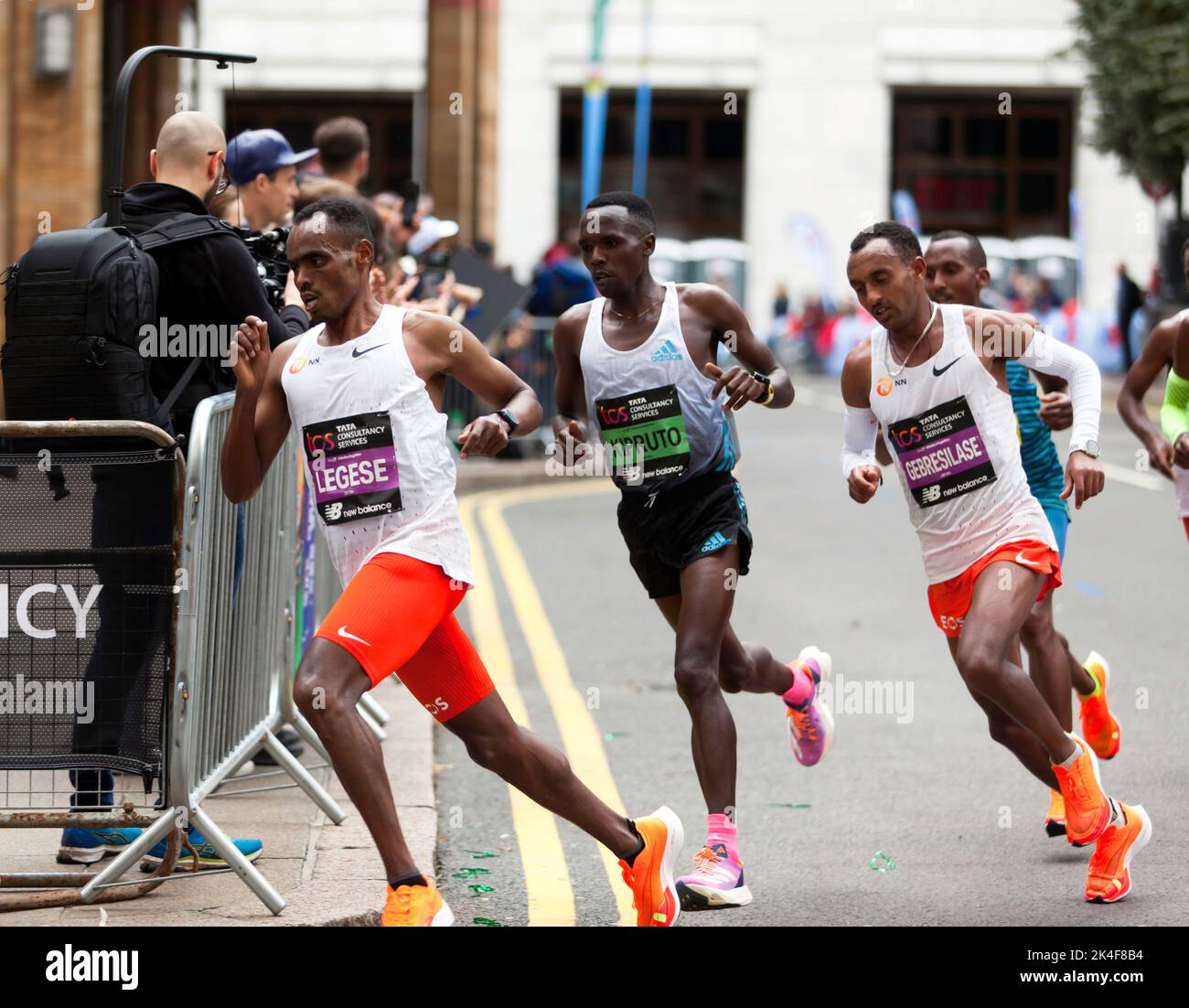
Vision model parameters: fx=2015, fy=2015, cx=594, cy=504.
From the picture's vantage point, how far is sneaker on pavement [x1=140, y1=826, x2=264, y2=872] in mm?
5707

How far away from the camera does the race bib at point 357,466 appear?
5.05 meters

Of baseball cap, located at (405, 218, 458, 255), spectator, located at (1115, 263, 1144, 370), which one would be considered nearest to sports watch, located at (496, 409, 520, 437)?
baseball cap, located at (405, 218, 458, 255)

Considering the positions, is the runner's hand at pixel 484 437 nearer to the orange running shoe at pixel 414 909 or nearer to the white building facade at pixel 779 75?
the orange running shoe at pixel 414 909

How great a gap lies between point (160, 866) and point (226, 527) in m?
0.95

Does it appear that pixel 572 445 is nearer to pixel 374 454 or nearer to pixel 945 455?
pixel 374 454

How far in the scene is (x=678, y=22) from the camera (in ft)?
177

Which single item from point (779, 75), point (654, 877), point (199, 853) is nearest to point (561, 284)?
point (199, 853)

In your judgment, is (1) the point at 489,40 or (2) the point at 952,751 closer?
(2) the point at 952,751

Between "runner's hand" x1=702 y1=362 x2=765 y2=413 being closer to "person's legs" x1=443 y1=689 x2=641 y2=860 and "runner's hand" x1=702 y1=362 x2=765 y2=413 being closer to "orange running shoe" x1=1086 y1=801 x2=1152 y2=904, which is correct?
"person's legs" x1=443 y1=689 x2=641 y2=860

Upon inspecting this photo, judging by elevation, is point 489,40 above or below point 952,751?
above

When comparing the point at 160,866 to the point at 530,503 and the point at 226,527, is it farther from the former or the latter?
the point at 530,503

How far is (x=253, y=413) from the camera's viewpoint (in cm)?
518

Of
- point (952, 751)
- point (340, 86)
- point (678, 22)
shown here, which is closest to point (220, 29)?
point (340, 86)

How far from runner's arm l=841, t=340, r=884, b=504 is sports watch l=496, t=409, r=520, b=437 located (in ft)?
3.84
